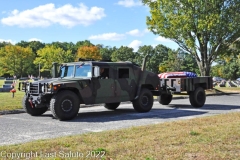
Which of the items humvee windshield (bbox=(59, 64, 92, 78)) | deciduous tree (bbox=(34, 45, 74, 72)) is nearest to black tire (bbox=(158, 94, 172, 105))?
humvee windshield (bbox=(59, 64, 92, 78))

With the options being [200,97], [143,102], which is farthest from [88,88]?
[200,97]

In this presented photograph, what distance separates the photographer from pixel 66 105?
1020 centimetres

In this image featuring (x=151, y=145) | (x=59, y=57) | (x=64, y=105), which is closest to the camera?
(x=151, y=145)

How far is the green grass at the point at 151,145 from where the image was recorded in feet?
17.2

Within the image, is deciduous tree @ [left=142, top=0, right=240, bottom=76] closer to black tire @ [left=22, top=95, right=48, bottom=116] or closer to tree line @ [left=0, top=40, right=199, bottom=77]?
black tire @ [left=22, top=95, right=48, bottom=116]

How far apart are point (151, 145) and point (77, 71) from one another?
6.07 m

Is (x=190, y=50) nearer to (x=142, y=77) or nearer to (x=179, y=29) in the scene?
(x=179, y=29)

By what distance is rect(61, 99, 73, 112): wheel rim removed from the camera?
10.1 meters

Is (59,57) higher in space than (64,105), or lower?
higher

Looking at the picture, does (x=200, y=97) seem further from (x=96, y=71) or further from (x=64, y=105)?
(x=64, y=105)

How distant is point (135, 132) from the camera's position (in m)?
7.39

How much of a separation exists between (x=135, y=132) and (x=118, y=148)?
173cm

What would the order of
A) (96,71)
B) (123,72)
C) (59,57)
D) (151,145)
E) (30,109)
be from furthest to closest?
(59,57)
(123,72)
(30,109)
(96,71)
(151,145)

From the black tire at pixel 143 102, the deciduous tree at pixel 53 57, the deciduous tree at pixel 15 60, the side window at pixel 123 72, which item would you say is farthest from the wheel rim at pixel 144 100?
the deciduous tree at pixel 15 60
